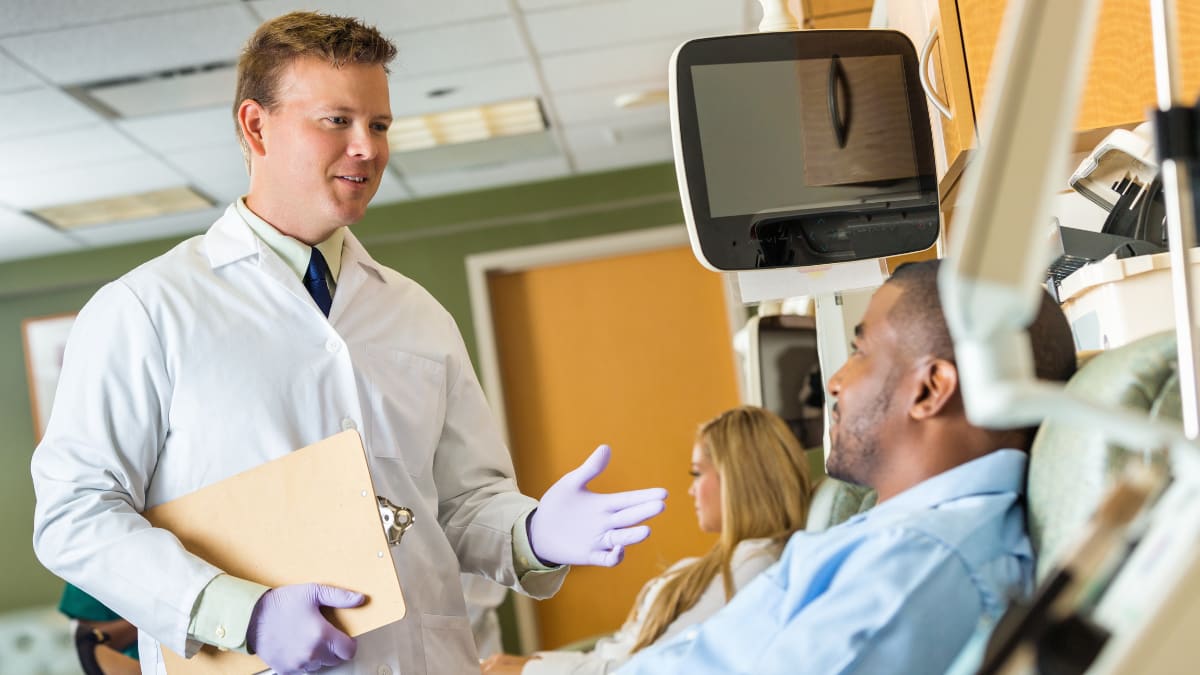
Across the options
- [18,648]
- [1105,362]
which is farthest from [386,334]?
[18,648]

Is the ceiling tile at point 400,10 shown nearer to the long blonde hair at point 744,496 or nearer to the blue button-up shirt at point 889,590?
the long blonde hair at point 744,496

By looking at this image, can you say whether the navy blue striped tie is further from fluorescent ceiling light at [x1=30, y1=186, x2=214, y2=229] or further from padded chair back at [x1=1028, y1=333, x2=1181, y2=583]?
fluorescent ceiling light at [x1=30, y1=186, x2=214, y2=229]

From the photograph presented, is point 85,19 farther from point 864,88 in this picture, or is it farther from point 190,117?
point 864,88

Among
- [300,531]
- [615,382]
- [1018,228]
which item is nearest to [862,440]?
[300,531]

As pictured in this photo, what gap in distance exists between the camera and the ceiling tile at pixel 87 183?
13.7ft

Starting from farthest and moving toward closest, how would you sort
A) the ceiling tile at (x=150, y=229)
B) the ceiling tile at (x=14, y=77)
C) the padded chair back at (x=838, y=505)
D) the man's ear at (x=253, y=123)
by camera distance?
1. the ceiling tile at (x=150, y=229)
2. the ceiling tile at (x=14, y=77)
3. the padded chair back at (x=838, y=505)
4. the man's ear at (x=253, y=123)

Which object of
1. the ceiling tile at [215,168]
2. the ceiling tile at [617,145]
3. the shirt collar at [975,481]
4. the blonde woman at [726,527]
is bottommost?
the blonde woman at [726,527]

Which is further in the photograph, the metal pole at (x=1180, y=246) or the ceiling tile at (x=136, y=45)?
the ceiling tile at (x=136, y=45)

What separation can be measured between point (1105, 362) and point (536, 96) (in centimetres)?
331

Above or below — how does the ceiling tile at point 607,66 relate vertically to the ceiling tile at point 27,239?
above

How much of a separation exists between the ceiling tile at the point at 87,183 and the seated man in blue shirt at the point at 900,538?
3.61m

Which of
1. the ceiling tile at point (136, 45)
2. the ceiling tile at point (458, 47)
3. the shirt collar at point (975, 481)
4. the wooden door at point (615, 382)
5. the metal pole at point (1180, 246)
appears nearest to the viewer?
the metal pole at point (1180, 246)

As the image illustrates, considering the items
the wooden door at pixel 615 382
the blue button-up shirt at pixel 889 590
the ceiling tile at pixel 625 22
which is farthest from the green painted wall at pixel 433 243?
the blue button-up shirt at pixel 889 590

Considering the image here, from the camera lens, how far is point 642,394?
5.32m
